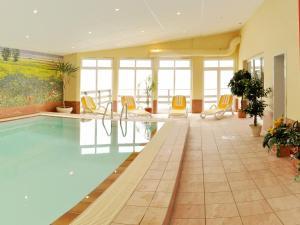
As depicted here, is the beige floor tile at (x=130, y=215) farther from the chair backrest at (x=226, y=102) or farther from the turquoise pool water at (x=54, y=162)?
the chair backrest at (x=226, y=102)

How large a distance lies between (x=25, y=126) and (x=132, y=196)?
24.2 feet

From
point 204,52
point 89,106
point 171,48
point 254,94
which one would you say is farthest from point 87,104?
point 254,94

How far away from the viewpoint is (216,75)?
1355 cm

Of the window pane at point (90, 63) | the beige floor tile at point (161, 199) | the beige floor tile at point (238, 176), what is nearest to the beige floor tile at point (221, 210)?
the beige floor tile at point (161, 199)

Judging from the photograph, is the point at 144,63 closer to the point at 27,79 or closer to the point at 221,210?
the point at 27,79

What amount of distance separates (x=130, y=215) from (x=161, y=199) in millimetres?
444

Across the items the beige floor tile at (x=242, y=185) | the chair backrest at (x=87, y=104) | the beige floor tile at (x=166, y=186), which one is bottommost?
the beige floor tile at (x=242, y=185)

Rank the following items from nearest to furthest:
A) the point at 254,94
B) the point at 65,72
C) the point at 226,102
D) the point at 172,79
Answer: the point at 254,94 < the point at 226,102 < the point at 65,72 < the point at 172,79

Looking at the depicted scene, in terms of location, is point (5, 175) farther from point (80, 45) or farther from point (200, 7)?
point (80, 45)

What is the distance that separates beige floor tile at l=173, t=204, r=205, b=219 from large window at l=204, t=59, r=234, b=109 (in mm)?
11136

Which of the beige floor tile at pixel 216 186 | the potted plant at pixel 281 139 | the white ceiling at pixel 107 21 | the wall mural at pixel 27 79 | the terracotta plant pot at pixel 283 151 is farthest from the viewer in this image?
the wall mural at pixel 27 79

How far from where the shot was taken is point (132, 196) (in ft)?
9.45

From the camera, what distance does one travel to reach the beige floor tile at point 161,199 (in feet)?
8.75

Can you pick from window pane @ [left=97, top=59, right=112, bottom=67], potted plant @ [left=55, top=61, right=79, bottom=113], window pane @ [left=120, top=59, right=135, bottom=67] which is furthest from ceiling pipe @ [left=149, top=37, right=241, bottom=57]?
potted plant @ [left=55, top=61, right=79, bottom=113]
